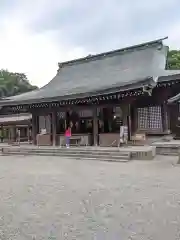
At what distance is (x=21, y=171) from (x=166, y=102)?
887 cm

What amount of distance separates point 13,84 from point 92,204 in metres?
52.6

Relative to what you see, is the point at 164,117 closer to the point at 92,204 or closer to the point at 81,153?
the point at 81,153

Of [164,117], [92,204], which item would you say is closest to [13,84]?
[164,117]

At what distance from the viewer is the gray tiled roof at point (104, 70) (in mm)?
17406

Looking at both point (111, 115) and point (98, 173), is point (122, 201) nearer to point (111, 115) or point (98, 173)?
point (98, 173)

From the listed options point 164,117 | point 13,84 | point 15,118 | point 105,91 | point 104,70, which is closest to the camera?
point 105,91

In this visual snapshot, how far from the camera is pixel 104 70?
2048cm

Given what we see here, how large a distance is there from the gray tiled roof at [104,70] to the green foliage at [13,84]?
31.8 metres

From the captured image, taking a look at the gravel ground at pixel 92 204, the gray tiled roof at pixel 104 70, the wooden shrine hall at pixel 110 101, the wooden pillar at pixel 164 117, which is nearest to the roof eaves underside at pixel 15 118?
the gray tiled roof at pixel 104 70

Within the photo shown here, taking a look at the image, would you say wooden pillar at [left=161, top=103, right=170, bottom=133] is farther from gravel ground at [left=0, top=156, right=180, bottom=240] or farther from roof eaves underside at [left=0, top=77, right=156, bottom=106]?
gravel ground at [left=0, top=156, right=180, bottom=240]

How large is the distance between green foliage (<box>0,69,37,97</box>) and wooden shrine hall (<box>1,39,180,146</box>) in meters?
33.7

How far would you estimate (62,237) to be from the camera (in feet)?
12.8

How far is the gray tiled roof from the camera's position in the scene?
17406 mm

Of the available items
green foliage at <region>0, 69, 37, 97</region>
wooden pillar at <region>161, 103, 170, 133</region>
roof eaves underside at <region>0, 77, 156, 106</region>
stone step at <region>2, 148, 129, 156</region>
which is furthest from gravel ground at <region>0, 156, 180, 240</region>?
green foliage at <region>0, 69, 37, 97</region>
